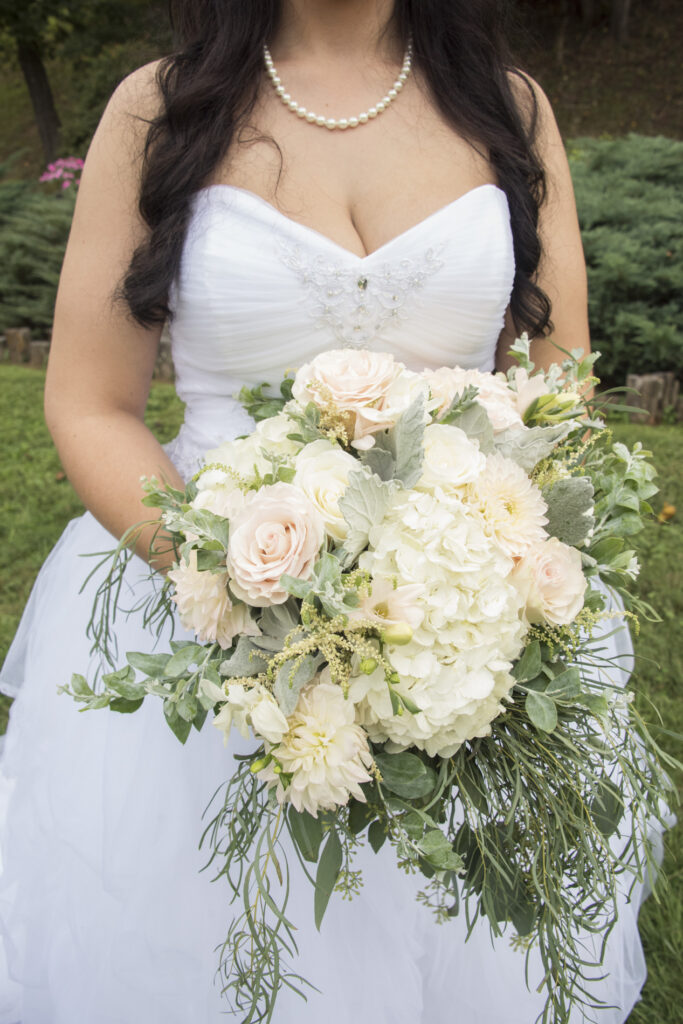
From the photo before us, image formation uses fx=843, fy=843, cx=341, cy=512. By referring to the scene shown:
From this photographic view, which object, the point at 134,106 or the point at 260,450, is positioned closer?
the point at 260,450

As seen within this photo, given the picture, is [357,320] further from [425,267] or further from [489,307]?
[489,307]

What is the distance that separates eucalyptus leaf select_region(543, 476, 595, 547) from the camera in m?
1.27

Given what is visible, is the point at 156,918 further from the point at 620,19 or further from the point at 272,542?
the point at 620,19

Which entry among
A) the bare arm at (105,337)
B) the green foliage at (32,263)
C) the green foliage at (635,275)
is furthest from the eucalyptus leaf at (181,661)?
the green foliage at (32,263)

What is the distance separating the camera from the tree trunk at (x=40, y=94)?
45.1 ft

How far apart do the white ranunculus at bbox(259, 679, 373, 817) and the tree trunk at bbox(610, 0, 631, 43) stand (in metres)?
18.4

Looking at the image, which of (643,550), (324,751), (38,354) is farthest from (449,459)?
(38,354)

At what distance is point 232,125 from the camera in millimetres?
1878

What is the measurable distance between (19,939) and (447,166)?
2.03m

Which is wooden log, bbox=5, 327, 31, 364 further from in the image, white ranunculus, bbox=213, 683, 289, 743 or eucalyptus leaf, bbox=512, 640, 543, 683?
eucalyptus leaf, bbox=512, 640, 543, 683

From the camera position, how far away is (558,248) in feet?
6.82

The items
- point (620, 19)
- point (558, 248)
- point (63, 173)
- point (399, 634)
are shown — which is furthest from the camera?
point (620, 19)

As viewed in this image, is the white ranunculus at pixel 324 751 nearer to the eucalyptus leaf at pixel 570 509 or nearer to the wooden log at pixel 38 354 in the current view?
the eucalyptus leaf at pixel 570 509

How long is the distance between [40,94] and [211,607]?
51.2 ft
